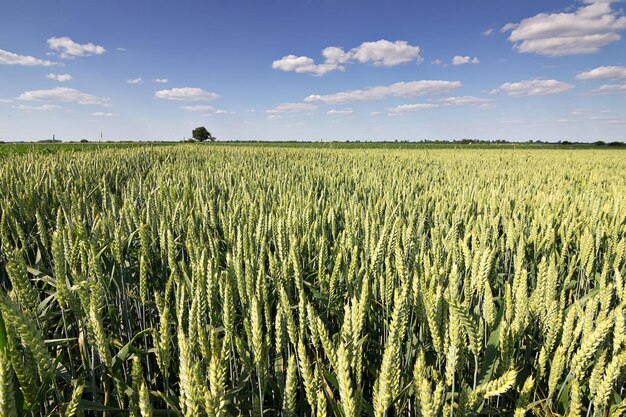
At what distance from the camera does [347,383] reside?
23.7 inches

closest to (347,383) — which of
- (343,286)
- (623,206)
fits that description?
(343,286)

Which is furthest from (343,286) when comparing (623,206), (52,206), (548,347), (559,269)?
(52,206)

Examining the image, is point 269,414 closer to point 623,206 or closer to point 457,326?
point 457,326

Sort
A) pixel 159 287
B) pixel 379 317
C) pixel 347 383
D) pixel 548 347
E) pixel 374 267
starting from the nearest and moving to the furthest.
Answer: pixel 347 383 < pixel 548 347 < pixel 374 267 < pixel 379 317 < pixel 159 287

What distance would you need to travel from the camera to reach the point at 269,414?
116 centimetres

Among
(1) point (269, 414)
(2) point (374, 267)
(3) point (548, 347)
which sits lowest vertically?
(1) point (269, 414)

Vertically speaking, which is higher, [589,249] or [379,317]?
[589,249]

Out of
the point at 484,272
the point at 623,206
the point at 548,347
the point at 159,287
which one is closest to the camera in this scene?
the point at 548,347

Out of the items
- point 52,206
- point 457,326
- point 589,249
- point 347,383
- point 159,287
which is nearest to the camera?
point 347,383

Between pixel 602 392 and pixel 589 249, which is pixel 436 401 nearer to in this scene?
pixel 602 392

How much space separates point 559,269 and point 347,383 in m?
1.85

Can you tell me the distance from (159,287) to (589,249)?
2.08 m

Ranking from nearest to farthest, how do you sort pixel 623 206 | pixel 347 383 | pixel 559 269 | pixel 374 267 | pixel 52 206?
1. pixel 347 383
2. pixel 374 267
3. pixel 559 269
4. pixel 623 206
5. pixel 52 206

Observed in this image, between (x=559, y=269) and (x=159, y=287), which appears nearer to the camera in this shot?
(x=159, y=287)
